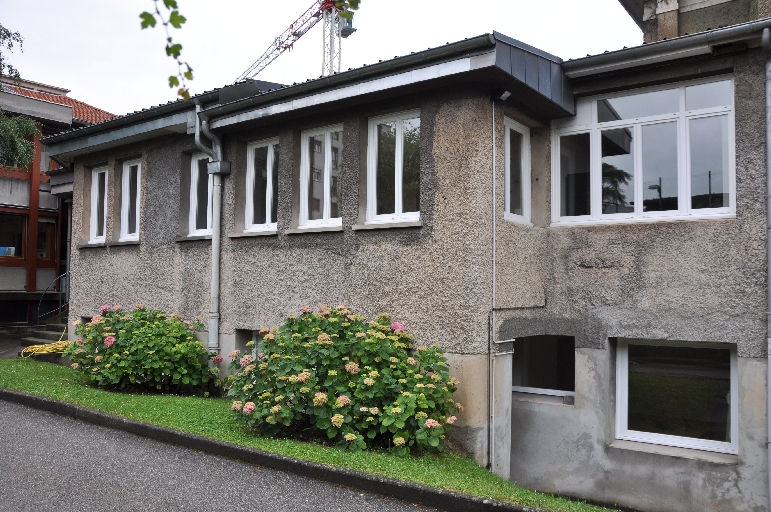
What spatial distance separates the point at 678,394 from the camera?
809cm

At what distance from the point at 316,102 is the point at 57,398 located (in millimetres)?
5068

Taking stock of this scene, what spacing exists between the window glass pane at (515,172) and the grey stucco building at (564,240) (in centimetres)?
4

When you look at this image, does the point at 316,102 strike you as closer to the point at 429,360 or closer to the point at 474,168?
the point at 474,168

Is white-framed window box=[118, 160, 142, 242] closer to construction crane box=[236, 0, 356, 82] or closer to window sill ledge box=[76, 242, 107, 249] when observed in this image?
window sill ledge box=[76, 242, 107, 249]

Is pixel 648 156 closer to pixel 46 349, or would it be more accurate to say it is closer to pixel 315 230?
pixel 315 230

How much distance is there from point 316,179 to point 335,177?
38 cm

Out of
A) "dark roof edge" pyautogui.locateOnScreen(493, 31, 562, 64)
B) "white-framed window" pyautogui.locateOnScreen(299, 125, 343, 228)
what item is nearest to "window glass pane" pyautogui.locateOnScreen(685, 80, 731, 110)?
"dark roof edge" pyautogui.locateOnScreen(493, 31, 562, 64)

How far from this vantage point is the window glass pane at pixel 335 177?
9.38 metres

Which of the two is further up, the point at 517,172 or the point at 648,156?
the point at 648,156

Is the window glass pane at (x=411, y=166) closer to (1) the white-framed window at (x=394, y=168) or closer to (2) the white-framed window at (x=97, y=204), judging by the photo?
(1) the white-framed window at (x=394, y=168)

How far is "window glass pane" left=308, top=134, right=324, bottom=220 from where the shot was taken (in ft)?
31.6

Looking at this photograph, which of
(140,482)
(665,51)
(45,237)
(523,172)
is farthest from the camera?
(45,237)

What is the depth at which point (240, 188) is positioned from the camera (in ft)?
34.8

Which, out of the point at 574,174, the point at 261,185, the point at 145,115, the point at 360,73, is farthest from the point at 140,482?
the point at 145,115
